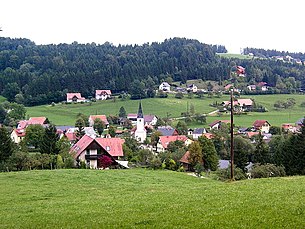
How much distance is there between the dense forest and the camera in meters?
120

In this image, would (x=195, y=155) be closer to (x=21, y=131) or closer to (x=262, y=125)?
(x=262, y=125)

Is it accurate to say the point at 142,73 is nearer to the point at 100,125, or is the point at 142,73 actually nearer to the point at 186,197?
the point at 100,125

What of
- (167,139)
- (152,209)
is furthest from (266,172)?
(167,139)

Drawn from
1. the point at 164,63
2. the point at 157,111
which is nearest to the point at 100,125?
the point at 157,111

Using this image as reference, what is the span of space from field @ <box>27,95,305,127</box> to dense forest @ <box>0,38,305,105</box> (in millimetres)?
9693

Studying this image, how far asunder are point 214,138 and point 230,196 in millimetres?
44681

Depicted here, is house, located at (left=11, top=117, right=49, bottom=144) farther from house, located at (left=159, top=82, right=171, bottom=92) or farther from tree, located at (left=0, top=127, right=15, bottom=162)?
house, located at (left=159, top=82, right=171, bottom=92)

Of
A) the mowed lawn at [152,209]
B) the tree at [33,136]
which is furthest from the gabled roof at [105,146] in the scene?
the mowed lawn at [152,209]

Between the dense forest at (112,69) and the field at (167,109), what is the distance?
9.69 meters

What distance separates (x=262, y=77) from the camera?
461ft

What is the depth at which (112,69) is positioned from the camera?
456ft

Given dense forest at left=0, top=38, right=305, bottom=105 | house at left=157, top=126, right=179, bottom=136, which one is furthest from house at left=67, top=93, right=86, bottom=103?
house at left=157, top=126, right=179, bottom=136

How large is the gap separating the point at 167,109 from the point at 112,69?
42.7m

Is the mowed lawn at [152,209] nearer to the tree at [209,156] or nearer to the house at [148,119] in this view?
the tree at [209,156]
